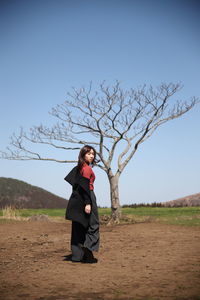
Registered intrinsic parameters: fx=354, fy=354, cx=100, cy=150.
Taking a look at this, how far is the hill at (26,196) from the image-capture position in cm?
2186

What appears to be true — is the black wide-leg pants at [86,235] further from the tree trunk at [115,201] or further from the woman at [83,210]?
the tree trunk at [115,201]

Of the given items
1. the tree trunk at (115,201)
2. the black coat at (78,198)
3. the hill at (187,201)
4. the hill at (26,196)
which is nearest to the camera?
the black coat at (78,198)

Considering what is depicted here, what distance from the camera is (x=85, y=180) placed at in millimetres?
6289

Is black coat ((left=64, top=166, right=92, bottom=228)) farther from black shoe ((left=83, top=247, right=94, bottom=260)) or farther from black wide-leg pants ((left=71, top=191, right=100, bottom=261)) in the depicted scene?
black shoe ((left=83, top=247, right=94, bottom=260))

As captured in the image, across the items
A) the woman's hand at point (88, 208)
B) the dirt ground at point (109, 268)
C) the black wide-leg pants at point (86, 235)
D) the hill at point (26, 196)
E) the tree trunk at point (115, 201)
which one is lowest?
the dirt ground at point (109, 268)

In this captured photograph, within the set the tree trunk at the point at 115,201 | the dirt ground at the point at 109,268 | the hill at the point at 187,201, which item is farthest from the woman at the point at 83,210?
the hill at the point at 187,201

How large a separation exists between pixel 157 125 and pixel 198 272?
10424 mm

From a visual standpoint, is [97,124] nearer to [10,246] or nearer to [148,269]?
[10,246]

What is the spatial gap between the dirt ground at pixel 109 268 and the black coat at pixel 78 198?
82cm

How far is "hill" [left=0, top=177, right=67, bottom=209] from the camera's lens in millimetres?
21859

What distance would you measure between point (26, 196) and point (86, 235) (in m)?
17.0

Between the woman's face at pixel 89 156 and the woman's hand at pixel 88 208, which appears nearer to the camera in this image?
the woman's hand at pixel 88 208

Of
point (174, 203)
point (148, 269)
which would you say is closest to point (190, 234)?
point (148, 269)

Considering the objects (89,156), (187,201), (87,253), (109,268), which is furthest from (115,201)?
(187,201)
